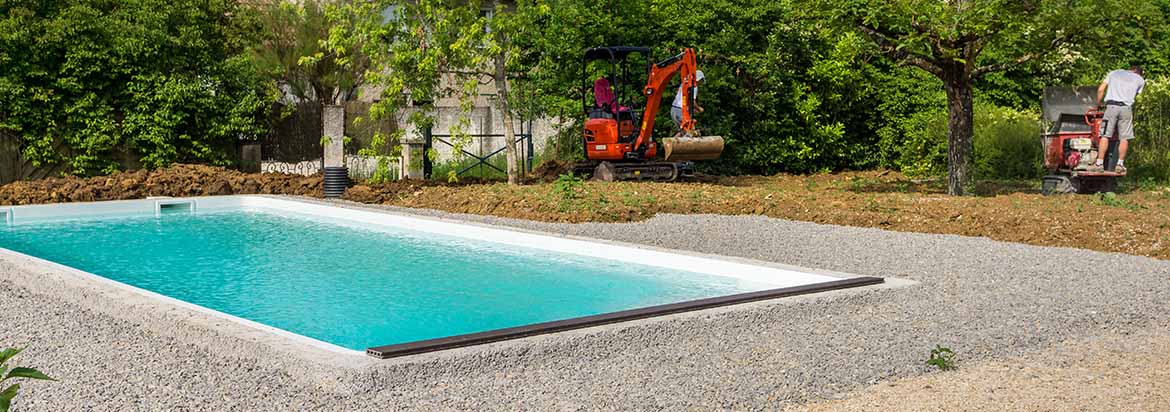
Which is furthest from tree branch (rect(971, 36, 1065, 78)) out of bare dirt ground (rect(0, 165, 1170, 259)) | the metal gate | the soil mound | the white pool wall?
the soil mound

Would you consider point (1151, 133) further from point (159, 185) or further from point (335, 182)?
point (159, 185)

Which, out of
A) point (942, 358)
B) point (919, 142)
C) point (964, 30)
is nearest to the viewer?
point (942, 358)

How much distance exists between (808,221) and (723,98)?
751cm

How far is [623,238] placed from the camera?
1120cm

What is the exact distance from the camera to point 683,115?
17.4m

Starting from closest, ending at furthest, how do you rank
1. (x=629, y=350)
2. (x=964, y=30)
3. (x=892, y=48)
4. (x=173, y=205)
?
(x=629, y=350), (x=964, y=30), (x=892, y=48), (x=173, y=205)

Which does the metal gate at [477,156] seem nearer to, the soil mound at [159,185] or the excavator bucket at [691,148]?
the soil mound at [159,185]

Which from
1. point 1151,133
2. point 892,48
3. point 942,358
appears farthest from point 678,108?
point 942,358

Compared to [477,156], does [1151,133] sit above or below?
above

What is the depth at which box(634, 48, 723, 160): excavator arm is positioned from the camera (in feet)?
55.4

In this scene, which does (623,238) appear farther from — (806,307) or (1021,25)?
(1021,25)

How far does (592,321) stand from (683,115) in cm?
1147

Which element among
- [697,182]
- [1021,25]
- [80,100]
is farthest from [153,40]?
[1021,25]

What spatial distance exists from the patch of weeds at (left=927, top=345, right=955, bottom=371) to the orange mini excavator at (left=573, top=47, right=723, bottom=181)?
11339 mm
